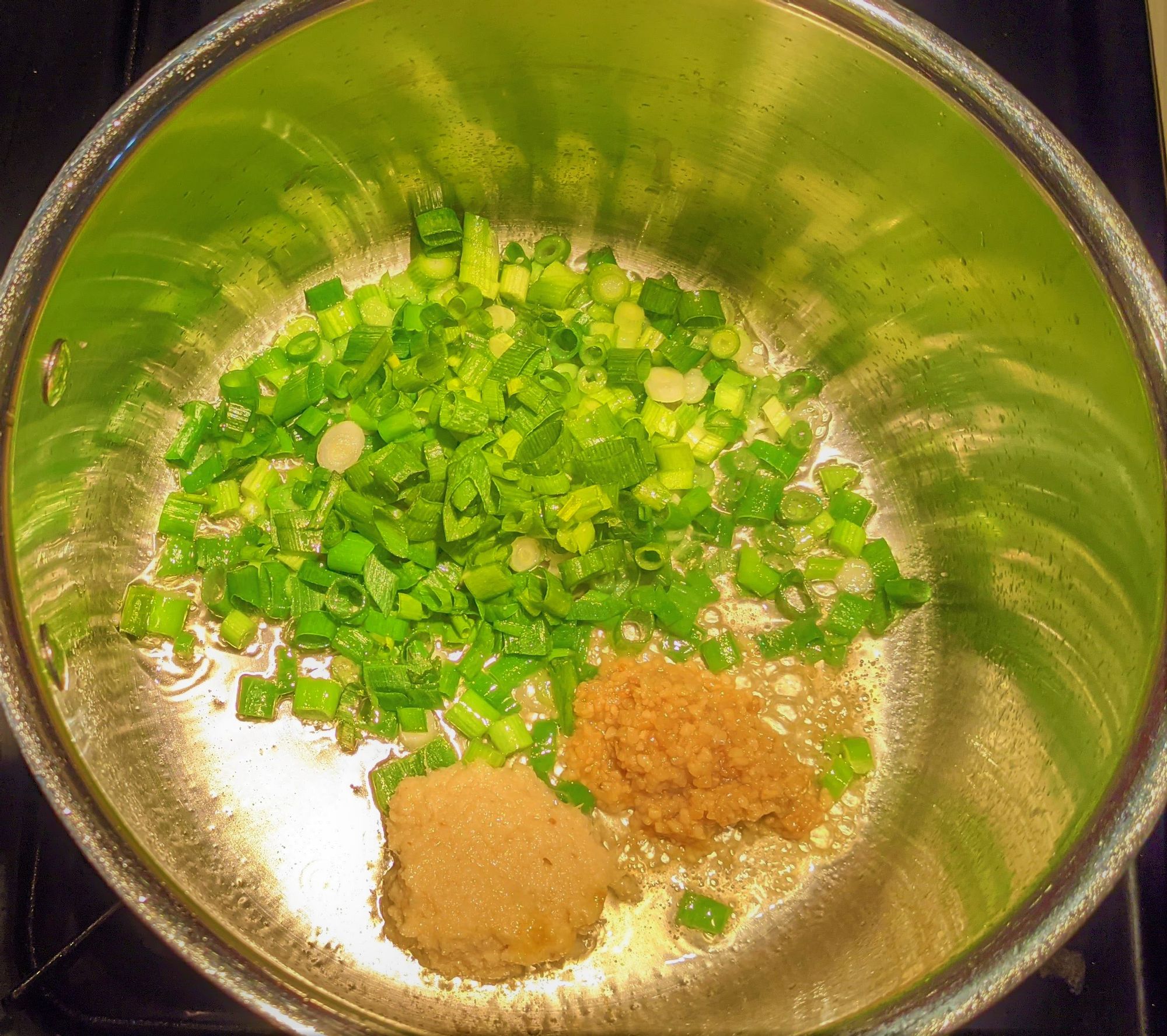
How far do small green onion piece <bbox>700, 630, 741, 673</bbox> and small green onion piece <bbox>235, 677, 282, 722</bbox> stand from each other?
0.76m

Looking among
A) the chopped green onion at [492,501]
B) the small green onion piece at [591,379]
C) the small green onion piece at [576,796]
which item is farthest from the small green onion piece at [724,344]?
the small green onion piece at [576,796]

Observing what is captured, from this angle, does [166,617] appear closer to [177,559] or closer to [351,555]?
[177,559]

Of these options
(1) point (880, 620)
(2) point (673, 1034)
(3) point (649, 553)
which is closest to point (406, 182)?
(3) point (649, 553)

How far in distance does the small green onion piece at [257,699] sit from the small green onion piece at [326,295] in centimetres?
71

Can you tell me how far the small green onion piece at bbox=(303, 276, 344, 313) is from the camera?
159 centimetres

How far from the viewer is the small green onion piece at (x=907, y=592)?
1520 mm

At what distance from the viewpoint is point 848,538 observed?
1.55 meters

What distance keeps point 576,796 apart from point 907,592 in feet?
2.29

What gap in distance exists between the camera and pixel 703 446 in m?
1.56

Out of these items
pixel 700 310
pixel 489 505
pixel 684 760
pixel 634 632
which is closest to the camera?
pixel 684 760

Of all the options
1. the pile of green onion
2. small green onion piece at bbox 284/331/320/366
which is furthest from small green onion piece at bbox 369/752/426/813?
small green onion piece at bbox 284/331/320/366

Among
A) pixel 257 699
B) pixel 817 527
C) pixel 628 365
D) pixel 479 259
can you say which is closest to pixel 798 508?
pixel 817 527

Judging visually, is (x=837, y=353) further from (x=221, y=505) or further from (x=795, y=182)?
(x=221, y=505)

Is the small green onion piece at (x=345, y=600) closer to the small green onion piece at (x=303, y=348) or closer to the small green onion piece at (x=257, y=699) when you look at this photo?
the small green onion piece at (x=257, y=699)
